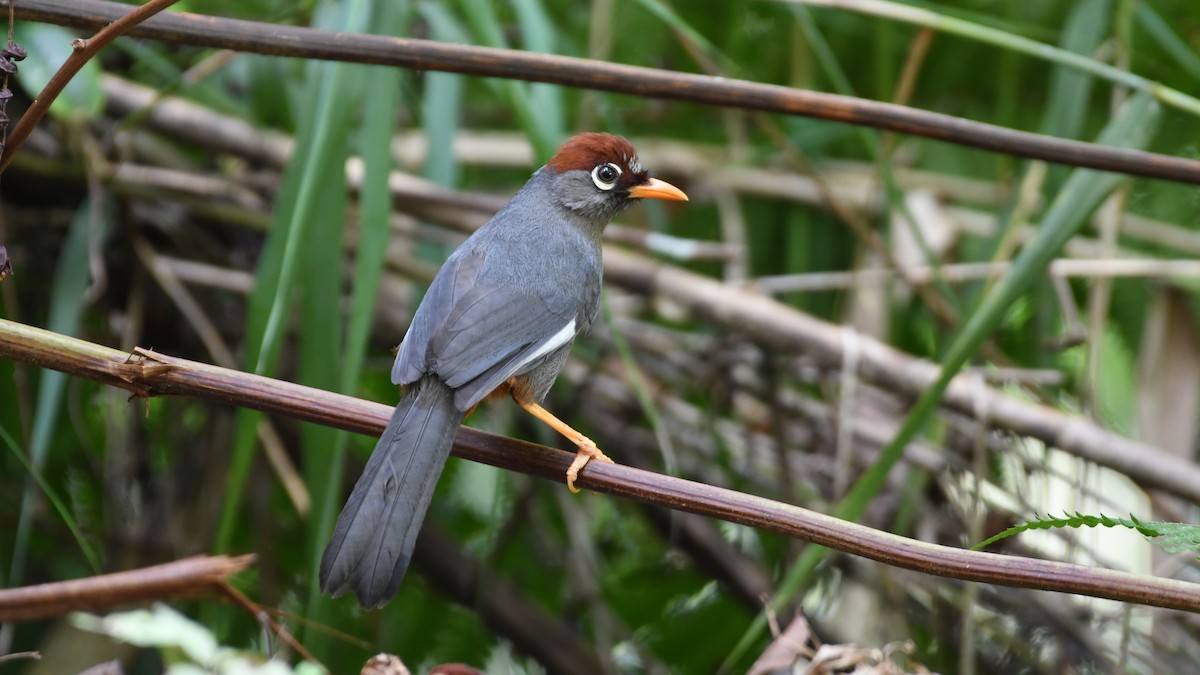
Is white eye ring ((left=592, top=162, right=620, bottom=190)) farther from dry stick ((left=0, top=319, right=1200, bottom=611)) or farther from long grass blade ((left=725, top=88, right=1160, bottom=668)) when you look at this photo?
dry stick ((left=0, top=319, right=1200, bottom=611))

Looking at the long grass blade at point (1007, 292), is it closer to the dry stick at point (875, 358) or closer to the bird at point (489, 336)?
the bird at point (489, 336)

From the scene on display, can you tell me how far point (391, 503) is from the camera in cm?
209

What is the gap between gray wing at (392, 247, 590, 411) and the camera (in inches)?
93.0

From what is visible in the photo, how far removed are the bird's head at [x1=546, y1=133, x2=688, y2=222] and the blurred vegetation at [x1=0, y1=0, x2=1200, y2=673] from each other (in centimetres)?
21

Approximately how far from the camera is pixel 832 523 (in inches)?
69.3

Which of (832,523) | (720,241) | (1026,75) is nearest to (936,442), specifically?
(720,241)

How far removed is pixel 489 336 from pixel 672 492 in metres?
0.75

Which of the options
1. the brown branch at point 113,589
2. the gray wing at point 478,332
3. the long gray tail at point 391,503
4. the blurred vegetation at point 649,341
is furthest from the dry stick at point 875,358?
the brown branch at point 113,589

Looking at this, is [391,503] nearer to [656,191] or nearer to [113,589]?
[113,589]

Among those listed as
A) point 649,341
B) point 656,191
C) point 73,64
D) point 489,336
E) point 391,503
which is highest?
point 656,191

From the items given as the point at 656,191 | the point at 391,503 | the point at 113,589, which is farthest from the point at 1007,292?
the point at 113,589

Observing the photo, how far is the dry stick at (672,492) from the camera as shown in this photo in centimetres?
164

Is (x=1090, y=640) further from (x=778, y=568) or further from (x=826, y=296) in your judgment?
(x=826, y=296)

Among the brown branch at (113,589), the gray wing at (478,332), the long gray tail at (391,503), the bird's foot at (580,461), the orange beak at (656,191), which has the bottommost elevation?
the brown branch at (113,589)
